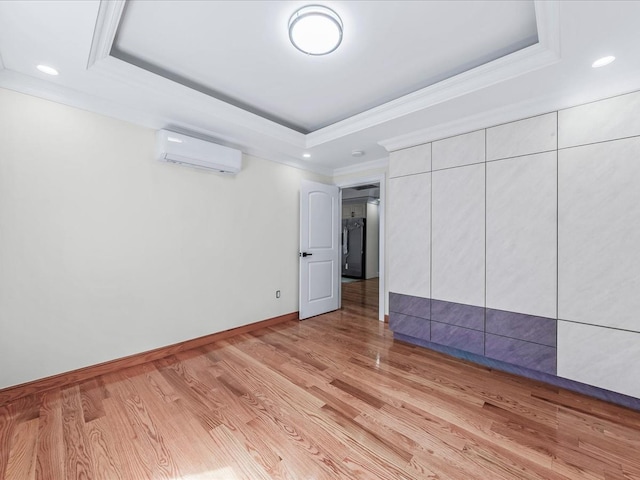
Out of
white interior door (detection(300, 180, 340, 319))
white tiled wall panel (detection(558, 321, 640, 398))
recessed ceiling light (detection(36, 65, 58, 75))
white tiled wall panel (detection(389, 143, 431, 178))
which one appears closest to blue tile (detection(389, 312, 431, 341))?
white tiled wall panel (detection(558, 321, 640, 398))

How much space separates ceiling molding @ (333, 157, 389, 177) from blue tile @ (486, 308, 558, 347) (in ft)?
7.69

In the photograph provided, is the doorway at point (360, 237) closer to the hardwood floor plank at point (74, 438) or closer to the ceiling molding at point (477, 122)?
the ceiling molding at point (477, 122)

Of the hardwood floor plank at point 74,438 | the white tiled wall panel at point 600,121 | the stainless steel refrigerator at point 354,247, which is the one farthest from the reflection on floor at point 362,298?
the hardwood floor plank at point 74,438

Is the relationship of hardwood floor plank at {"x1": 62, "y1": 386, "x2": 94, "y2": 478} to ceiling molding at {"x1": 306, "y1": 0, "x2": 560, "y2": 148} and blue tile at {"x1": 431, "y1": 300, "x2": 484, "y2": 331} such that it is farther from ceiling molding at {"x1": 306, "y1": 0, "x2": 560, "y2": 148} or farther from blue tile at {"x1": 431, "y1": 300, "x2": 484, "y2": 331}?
ceiling molding at {"x1": 306, "y1": 0, "x2": 560, "y2": 148}

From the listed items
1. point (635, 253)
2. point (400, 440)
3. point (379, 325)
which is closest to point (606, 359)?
point (635, 253)

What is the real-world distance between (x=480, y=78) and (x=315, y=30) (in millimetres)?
1310

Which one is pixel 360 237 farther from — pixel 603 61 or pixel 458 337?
pixel 603 61

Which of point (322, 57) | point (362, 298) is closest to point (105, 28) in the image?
point (322, 57)

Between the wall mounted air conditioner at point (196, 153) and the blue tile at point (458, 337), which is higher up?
the wall mounted air conditioner at point (196, 153)

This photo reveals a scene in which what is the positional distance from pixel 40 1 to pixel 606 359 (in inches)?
165

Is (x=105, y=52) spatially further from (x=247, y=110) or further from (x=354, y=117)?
(x=354, y=117)

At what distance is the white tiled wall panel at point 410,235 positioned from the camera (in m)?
2.92

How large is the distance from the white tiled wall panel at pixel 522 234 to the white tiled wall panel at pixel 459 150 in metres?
0.19

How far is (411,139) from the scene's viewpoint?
296 centimetres
